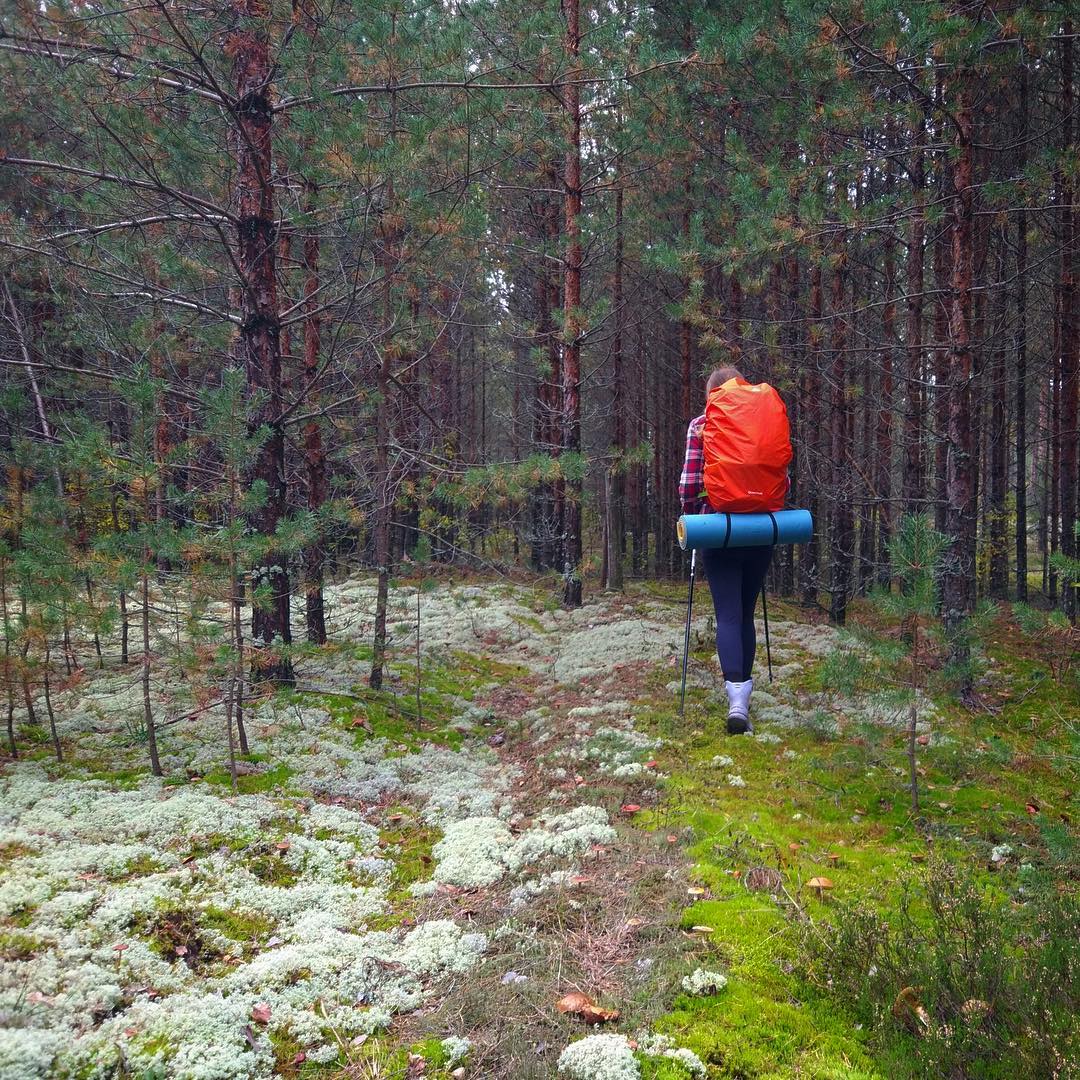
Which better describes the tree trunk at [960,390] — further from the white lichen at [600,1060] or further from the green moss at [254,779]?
the green moss at [254,779]

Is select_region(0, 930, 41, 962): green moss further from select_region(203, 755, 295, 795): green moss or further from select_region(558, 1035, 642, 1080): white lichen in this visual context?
select_region(558, 1035, 642, 1080): white lichen

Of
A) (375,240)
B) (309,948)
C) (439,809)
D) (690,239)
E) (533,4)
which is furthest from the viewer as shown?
(533,4)

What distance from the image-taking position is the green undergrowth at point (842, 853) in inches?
106

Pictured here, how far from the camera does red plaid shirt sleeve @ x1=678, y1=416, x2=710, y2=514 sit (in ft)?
21.3

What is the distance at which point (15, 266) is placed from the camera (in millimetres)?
6543

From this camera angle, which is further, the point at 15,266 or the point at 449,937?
the point at 15,266

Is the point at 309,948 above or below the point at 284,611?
below

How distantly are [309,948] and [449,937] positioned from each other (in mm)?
692

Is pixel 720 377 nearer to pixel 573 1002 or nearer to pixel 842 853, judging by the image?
pixel 842 853

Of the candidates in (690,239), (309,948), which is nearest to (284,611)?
(309,948)

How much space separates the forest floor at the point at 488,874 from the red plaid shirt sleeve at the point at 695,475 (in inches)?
84.3

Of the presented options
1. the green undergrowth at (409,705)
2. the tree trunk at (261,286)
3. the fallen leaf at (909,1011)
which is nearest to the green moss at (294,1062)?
the fallen leaf at (909,1011)

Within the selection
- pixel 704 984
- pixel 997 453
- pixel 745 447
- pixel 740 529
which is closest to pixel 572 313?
pixel 745 447

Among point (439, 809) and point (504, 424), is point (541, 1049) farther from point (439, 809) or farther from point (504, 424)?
point (504, 424)
